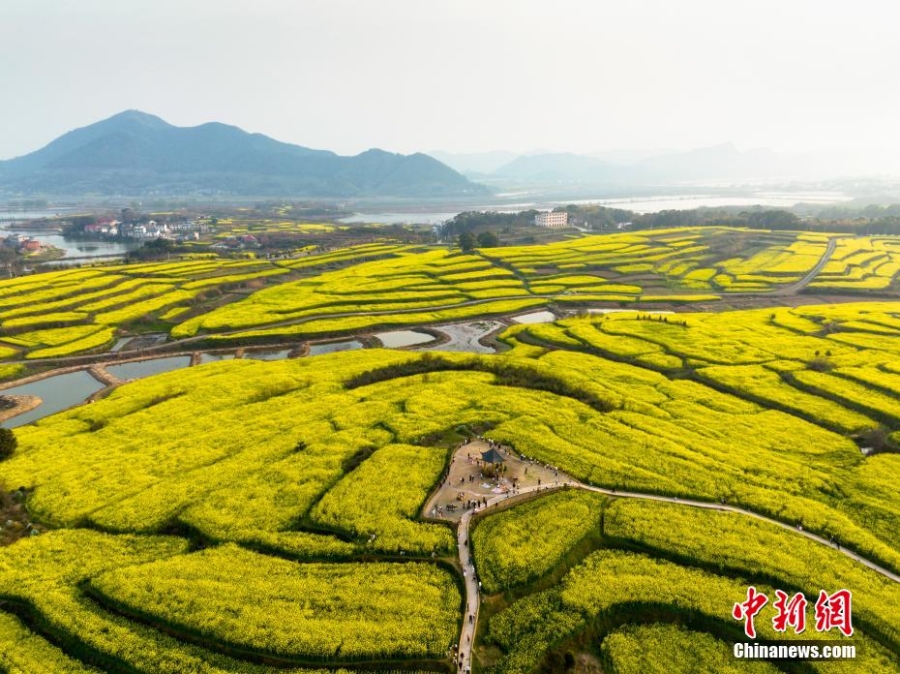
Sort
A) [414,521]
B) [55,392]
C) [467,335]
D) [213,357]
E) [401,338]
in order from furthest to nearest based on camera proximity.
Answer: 1. [467,335]
2. [401,338]
3. [213,357]
4. [55,392]
5. [414,521]

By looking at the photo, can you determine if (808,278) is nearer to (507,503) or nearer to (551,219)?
(551,219)

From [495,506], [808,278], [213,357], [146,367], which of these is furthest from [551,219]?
[495,506]

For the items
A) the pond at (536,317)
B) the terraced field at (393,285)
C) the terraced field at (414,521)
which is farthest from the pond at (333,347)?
the pond at (536,317)

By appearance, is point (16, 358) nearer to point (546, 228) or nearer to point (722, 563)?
point (722, 563)

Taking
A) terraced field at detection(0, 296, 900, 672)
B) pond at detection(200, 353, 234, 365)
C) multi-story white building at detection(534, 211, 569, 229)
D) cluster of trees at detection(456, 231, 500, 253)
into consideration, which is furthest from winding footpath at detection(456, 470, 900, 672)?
multi-story white building at detection(534, 211, 569, 229)

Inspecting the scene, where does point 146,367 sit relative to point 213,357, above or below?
below

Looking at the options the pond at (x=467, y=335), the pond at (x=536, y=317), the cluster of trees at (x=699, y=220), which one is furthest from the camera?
the cluster of trees at (x=699, y=220)

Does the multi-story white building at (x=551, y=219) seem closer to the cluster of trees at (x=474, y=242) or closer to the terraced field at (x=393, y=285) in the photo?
the cluster of trees at (x=474, y=242)
